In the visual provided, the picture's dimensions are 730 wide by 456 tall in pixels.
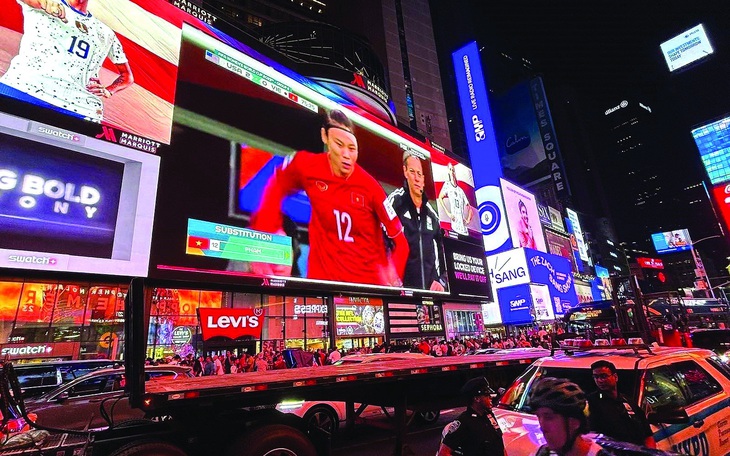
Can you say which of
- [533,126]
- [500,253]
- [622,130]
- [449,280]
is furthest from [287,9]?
[622,130]

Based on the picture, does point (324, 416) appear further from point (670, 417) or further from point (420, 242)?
point (420, 242)

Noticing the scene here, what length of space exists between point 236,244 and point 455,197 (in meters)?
19.9

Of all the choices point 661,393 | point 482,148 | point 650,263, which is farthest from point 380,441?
point 650,263

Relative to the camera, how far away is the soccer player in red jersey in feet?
57.0

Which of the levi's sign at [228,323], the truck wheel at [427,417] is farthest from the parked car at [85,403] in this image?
the levi's sign at [228,323]

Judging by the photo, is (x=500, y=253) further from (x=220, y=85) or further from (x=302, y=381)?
(x=302, y=381)

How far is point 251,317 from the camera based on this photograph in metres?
15.9

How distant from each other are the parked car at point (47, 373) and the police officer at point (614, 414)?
30.7 feet

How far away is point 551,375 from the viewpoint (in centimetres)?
488

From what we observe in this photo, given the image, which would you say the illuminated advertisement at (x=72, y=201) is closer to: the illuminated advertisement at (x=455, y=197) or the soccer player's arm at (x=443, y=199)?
the soccer player's arm at (x=443, y=199)

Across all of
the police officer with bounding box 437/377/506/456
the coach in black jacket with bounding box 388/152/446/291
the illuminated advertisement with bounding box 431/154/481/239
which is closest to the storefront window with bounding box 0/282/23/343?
the coach in black jacket with bounding box 388/152/446/291

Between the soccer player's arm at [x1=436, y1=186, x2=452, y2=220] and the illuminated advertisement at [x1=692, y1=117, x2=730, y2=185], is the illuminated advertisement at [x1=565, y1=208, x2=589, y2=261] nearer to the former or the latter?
the illuminated advertisement at [x1=692, y1=117, x2=730, y2=185]

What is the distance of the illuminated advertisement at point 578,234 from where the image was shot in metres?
56.5

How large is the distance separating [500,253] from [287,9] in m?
52.4
